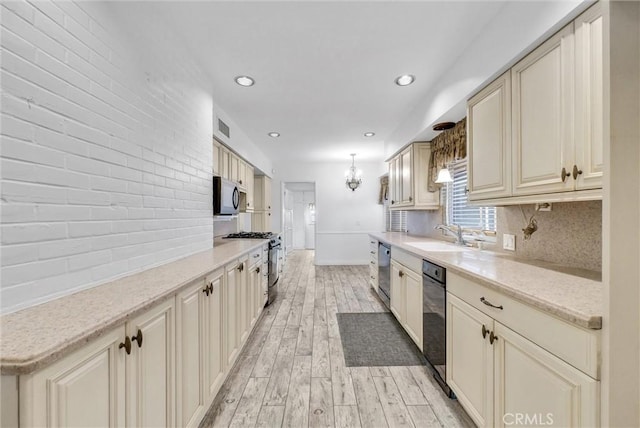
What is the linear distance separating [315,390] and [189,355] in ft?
3.17

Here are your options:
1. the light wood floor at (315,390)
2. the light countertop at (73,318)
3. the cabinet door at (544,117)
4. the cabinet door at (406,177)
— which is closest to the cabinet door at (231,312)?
the light wood floor at (315,390)

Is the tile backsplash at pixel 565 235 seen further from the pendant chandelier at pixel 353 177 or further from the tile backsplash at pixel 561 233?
the pendant chandelier at pixel 353 177

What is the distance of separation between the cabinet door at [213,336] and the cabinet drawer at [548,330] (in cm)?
152

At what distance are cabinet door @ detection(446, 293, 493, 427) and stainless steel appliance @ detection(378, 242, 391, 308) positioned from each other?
1573 mm

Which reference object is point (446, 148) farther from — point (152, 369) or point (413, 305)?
point (152, 369)

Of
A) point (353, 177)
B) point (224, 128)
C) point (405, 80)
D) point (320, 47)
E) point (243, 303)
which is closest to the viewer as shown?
point (320, 47)

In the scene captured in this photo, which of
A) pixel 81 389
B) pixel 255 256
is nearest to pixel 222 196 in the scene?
pixel 255 256

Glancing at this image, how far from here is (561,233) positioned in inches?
65.5

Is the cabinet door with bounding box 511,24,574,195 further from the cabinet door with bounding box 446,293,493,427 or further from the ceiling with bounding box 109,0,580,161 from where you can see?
the cabinet door with bounding box 446,293,493,427

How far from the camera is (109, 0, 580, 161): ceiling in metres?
1.72

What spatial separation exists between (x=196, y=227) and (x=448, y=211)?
2.81m

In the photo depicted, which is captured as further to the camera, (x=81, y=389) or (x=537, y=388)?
(x=537, y=388)

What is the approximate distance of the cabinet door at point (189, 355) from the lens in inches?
50.9

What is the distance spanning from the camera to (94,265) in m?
1.20
